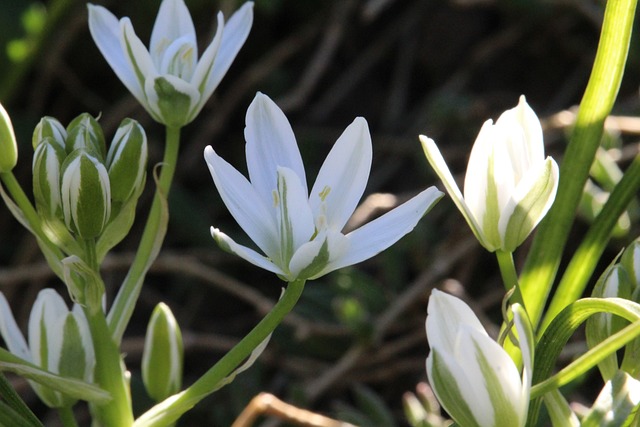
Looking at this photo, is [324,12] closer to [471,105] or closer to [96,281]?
[471,105]

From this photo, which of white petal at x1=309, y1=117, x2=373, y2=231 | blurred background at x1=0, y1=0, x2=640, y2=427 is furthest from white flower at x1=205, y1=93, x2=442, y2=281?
blurred background at x1=0, y1=0, x2=640, y2=427

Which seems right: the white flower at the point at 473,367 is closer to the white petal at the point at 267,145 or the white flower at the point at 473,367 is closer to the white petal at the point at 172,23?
the white petal at the point at 267,145

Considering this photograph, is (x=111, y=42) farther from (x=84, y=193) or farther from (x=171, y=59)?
(x=84, y=193)

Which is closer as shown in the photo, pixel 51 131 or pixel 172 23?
pixel 51 131

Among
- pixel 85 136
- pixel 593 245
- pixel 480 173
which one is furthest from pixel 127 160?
pixel 593 245

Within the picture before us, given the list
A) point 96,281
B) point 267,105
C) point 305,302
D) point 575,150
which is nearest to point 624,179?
point 575,150

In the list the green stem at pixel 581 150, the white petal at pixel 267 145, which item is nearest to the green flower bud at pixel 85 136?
the white petal at pixel 267 145
